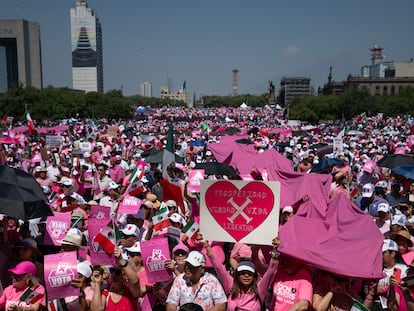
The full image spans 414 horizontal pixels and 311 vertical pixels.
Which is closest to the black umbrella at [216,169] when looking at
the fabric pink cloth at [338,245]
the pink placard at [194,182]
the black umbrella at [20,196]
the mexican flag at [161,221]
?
the pink placard at [194,182]

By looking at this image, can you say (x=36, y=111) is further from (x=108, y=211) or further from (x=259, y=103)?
(x=259, y=103)

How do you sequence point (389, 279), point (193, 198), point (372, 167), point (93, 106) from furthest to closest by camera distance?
point (93, 106) < point (372, 167) < point (193, 198) < point (389, 279)

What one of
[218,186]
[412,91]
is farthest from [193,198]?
[412,91]

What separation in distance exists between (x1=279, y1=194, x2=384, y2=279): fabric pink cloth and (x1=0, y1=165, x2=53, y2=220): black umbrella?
103 inches

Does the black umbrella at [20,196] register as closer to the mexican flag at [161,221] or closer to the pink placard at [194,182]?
the mexican flag at [161,221]

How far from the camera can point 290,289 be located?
3.95m

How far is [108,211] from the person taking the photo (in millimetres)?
6031

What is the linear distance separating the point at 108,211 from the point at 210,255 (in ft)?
7.59

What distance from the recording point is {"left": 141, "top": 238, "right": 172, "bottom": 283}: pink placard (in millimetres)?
4336

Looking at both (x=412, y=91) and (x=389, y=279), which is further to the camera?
(x=412, y=91)

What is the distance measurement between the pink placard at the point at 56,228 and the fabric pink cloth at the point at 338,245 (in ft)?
9.13

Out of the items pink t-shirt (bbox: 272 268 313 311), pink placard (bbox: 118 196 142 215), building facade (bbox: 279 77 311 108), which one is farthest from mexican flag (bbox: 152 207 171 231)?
building facade (bbox: 279 77 311 108)

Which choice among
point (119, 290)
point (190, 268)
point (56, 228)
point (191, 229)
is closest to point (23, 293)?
point (119, 290)

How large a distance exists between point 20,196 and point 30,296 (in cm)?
125
